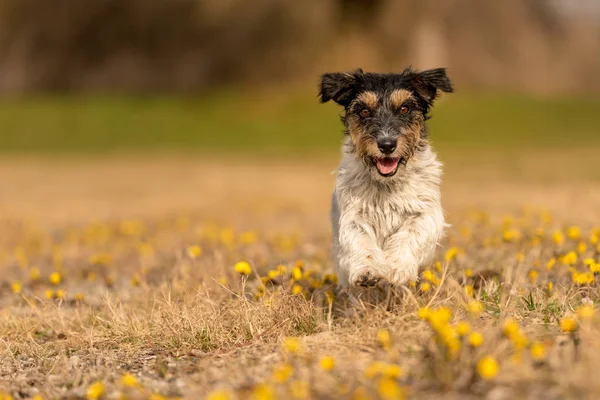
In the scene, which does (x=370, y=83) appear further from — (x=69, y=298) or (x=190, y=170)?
(x=190, y=170)

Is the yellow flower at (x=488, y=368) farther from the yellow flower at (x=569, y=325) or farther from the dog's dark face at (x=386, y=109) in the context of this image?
the dog's dark face at (x=386, y=109)

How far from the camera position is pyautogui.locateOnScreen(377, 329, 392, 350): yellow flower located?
4.46 m

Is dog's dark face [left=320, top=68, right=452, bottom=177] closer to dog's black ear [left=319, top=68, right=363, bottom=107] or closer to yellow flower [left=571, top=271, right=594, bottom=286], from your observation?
dog's black ear [left=319, top=68, right=363, bottom=107]

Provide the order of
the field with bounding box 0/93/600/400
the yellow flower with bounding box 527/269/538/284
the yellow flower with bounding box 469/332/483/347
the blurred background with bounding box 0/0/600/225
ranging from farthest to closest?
the blurred background with bounding box 0/0/600/225, the yellow flower with bounding box 527/269/538/284, the field with bounding box 0/93/600/400, the yellow flower with bounding box 469/332/483/347

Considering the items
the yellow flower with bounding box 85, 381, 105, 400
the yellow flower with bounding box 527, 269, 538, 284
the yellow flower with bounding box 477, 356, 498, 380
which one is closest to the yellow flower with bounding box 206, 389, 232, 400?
the yellow flower with bounding box 85, 381, 105, 400

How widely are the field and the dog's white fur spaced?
→ 30 centimetres

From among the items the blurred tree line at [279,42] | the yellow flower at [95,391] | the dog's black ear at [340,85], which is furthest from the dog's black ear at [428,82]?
the blurred tree line at [279,42]

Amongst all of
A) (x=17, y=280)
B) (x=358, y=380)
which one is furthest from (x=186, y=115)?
(x=358, y=380)

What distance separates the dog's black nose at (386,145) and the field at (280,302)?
1.01m

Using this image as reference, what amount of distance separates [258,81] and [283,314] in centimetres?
3747

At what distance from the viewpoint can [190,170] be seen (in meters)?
25.0

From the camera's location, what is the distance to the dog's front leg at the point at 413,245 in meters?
5.78

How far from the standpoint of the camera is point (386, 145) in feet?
19.9

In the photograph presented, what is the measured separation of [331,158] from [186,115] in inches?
471
